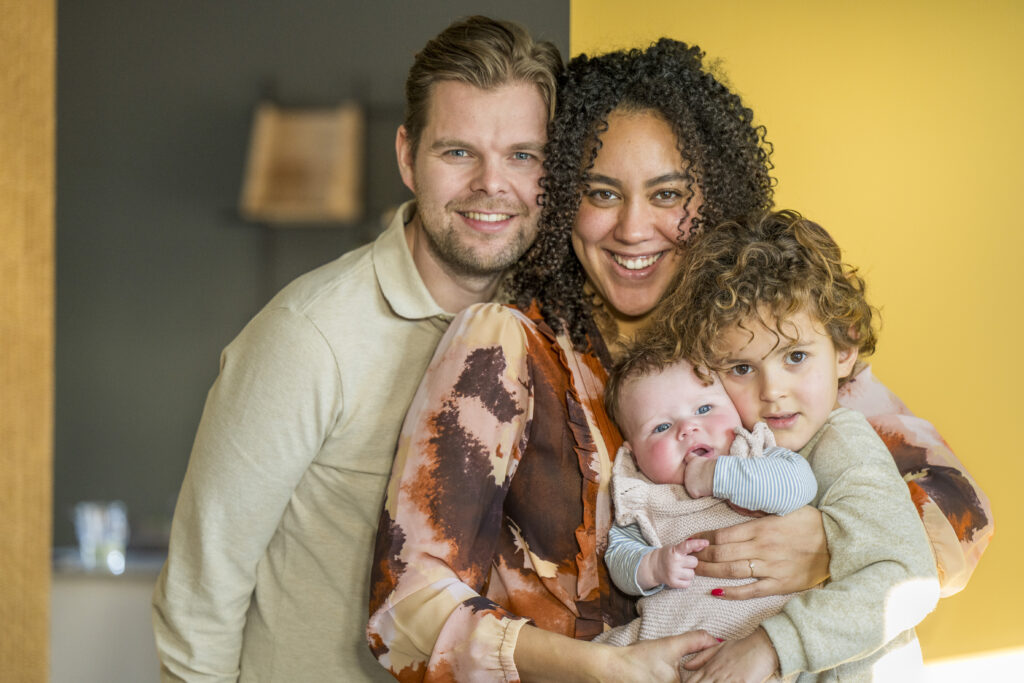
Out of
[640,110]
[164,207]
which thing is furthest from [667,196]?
[164,207]

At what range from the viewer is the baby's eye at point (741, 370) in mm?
1623

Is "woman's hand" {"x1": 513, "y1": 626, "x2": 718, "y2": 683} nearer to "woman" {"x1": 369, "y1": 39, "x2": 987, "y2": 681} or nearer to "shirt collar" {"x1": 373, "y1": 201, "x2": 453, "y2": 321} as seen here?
"woman" {"x1": 369, "y1": 39, "x2": 987, "y2": 681}

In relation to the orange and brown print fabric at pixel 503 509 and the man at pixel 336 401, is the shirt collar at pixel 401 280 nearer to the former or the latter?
the man at pixel 336 401

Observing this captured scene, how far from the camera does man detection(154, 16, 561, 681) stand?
1866mm

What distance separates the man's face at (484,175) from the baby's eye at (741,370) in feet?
1.85

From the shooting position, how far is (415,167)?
211cm

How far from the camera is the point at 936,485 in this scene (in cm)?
173

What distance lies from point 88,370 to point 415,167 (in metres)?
1.39

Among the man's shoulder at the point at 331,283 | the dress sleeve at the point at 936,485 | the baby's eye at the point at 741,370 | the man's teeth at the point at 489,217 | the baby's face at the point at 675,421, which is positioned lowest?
the dress sleeve at the point at 936,485

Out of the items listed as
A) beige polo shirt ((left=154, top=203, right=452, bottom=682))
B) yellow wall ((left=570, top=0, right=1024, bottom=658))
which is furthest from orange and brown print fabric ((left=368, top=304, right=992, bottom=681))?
yellow wall ((left=570, top=0, right=1024, bottom=658))

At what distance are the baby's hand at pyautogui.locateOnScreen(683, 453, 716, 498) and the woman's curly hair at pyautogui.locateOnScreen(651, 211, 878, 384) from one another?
6.4 inches

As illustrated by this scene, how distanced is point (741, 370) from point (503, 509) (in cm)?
48

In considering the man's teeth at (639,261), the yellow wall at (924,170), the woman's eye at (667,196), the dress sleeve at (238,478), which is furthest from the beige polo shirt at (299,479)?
the yellow wall at (924,170)

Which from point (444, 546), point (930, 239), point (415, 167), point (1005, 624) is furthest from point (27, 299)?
point (1005, 624)
